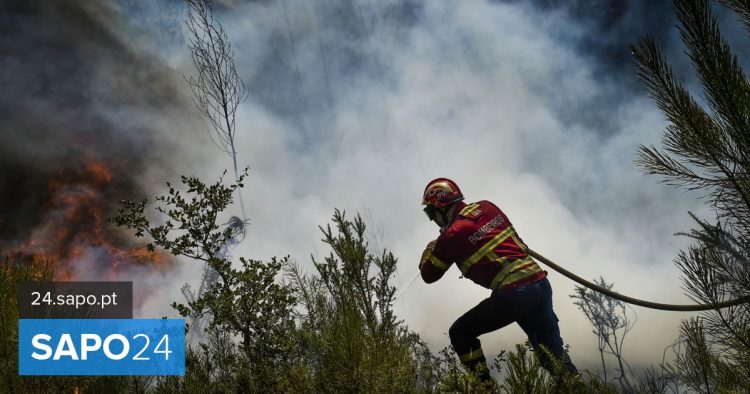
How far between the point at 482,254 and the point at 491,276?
236 mm

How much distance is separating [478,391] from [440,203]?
2496mm

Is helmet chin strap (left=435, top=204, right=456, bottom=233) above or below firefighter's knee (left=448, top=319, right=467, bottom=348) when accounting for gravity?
above

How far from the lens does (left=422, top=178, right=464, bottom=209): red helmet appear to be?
15.1 ft

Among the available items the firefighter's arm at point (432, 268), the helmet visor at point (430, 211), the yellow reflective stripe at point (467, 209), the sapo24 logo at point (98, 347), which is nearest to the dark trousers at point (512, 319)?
the firefighter's arm at point (432, 268)

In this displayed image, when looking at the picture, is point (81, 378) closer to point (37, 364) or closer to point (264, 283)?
point (37, 364)

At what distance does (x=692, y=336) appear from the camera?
3240 millimetres

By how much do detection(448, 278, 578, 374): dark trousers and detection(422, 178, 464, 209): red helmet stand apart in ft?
3.40

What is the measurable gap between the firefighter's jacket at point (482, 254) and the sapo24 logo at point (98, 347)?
14.7 ft

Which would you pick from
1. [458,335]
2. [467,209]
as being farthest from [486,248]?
[458,335]

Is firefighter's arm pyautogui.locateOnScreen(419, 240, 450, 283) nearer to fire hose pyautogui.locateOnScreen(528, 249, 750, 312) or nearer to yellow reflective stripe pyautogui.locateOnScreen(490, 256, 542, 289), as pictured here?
yellow reflective stripe pyautogui.locateOnScreen(490, 256, 542, 289)

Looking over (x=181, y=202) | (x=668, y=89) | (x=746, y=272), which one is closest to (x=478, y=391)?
(x=746, y=272)

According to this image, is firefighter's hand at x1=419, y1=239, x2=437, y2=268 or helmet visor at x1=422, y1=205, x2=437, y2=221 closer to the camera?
firefighter's hand at x1=419, y1=239, x2=437, y2=268

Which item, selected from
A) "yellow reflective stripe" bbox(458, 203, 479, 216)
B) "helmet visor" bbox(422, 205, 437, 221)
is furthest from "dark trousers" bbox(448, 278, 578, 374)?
"helmet visor" bbox(422, 205, 437, 221)

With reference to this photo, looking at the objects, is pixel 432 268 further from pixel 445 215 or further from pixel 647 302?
pixel 647 302
